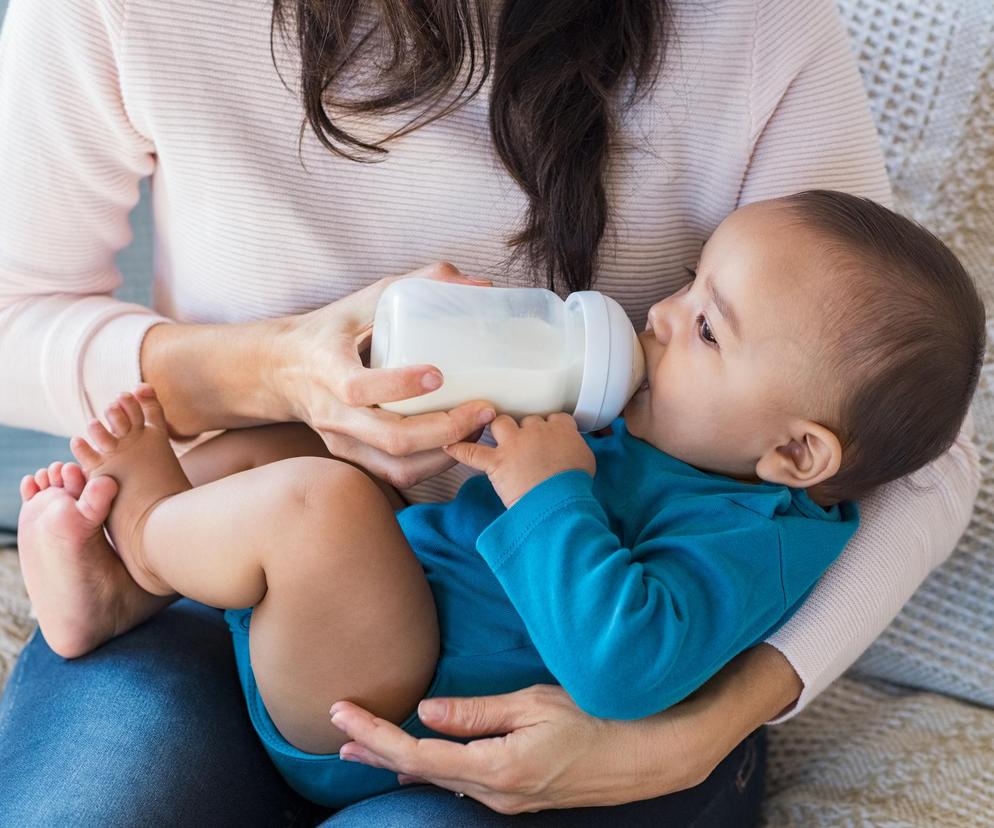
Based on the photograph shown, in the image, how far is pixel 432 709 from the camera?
0.86m

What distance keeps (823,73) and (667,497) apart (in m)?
0.46

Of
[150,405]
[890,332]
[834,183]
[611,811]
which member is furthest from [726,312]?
[150,405]

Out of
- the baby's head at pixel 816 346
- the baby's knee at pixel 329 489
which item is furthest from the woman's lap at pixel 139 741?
the baby's head at pixel 816 346

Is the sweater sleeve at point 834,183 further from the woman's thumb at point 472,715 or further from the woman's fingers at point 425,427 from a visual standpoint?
the woman's fingers at point 425,427

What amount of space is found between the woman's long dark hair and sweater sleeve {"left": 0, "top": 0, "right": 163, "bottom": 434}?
185 millimetres

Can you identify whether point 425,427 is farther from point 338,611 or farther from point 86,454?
point 86,454

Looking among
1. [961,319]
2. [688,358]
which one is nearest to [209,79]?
[688,358]

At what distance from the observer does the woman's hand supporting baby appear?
82 centimetres

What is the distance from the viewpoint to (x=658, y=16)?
99 centimetres

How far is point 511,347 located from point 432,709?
0.31 m

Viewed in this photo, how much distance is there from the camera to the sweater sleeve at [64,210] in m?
0.95

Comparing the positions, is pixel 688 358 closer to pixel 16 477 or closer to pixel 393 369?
pixel 393 369

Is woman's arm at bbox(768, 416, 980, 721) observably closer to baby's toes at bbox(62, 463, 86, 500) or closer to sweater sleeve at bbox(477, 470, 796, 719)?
sweater sleeve at bbox(477, 470, 796, 719)

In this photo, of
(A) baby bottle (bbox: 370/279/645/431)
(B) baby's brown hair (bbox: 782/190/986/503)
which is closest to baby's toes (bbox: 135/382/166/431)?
(A) baby bottle (bbox: 370/279/645/431)
